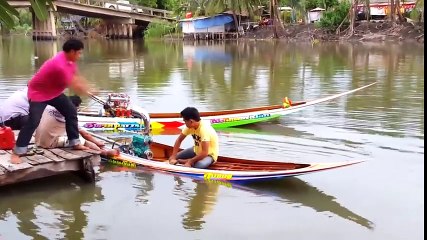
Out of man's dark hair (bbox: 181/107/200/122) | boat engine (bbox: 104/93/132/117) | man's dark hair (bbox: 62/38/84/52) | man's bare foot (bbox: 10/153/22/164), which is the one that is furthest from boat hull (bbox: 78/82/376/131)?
man's dark hair (bbox: 62/38/84/52)

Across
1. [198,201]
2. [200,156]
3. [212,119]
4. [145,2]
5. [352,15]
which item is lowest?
[198,201]

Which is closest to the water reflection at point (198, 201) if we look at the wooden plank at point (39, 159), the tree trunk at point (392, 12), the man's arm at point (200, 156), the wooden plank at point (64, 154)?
the man's arm at point (200, 156)

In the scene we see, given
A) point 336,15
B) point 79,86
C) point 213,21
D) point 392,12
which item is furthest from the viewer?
point 213,21

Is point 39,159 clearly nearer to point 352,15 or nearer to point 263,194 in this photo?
point 263,194

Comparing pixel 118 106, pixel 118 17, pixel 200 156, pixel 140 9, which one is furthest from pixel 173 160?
pixel 140 9

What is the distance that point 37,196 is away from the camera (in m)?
6.32

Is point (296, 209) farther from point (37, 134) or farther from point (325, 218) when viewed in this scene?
point (37, 134)

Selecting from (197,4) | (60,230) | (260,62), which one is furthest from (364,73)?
(197,4)

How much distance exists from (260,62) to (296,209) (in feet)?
59.3

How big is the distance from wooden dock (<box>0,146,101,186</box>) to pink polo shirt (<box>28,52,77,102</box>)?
689 millimetres

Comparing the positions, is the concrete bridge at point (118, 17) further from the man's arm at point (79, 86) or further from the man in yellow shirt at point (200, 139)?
the man's arm at point (79, 86)

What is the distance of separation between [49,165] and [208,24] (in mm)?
39615

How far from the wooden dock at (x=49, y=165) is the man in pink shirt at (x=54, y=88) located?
164 millimetres

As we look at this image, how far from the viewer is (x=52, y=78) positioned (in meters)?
6.01
